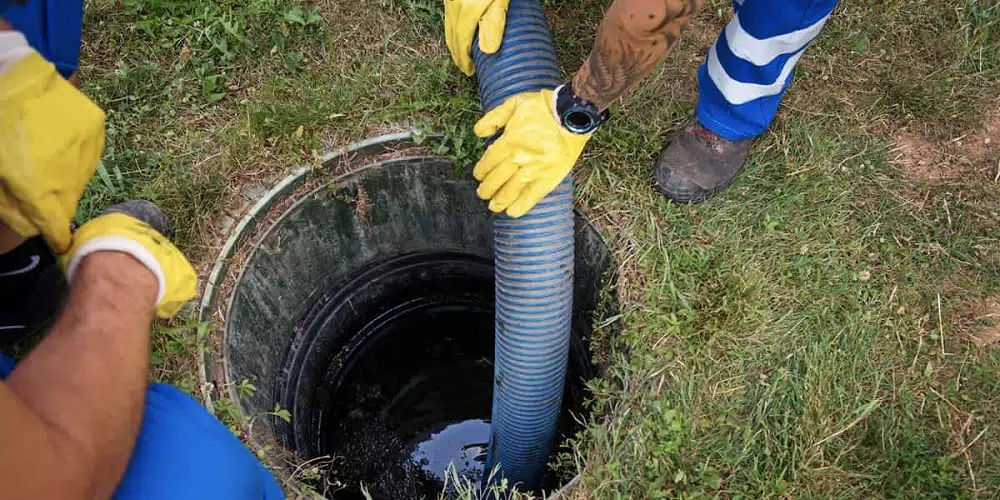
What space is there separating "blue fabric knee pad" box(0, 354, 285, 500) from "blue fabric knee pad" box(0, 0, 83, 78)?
2.95 feet

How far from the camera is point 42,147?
1262 mm

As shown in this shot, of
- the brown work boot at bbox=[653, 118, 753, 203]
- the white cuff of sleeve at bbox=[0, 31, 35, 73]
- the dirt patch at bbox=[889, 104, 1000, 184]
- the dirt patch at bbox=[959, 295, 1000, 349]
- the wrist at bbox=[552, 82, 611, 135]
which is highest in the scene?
the white cuff of sleeve at bbox=[0, 31, 35, 73]

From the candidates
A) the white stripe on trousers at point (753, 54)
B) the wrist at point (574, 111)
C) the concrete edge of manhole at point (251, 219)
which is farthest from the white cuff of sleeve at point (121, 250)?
the white stripe on trousers at point (753, 54)

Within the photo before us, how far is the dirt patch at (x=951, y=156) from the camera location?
7.29 feet

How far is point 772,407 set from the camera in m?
1.83

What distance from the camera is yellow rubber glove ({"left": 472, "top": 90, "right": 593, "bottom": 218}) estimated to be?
1.76 m

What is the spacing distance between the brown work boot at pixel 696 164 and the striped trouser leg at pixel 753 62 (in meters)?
0.04

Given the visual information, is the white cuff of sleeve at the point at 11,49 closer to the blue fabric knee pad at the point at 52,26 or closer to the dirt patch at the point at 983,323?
the blue fabric knee pad at the point at 52,26

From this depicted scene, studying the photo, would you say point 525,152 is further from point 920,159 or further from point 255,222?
point 920,159

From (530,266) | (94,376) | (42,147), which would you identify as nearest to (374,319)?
(530,266)

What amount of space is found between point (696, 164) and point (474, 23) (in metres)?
0.79

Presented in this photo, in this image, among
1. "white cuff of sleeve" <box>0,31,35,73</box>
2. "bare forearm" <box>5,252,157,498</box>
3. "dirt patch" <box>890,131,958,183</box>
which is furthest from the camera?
"dirt patch" <box>890,131,958,183</box>

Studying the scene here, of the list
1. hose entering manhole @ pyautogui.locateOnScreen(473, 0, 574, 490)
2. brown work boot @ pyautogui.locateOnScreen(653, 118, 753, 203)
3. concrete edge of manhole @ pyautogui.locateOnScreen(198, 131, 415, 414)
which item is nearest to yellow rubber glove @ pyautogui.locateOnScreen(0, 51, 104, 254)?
concrete edge of manhole @ pyautogui.locateOnScreen(198, 131, 415, 414)

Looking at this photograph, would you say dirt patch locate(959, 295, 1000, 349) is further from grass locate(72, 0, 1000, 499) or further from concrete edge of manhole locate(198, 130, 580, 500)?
concrete edge of manhole locate(198, 130, 580, 500)
